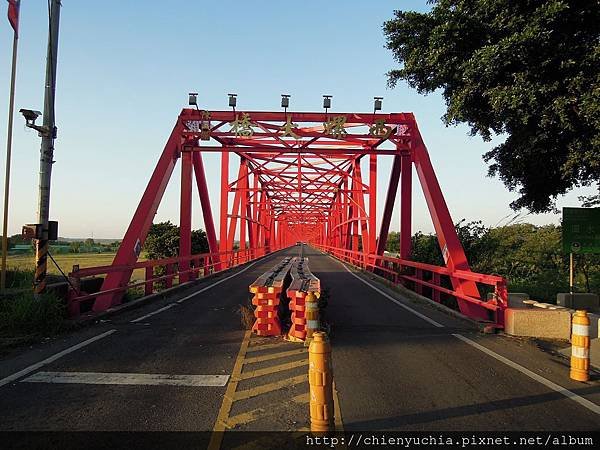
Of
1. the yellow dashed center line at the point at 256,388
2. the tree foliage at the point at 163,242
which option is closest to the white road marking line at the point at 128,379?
the yellow dashed center line at the point at 256,388

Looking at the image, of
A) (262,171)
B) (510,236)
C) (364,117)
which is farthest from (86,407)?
(262,171)

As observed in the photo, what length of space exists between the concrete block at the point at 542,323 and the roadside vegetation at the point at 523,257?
9.06 m

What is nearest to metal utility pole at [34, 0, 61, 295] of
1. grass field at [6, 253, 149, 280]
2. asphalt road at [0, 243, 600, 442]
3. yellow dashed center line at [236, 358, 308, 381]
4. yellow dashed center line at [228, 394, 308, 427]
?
asphalt road at [0, 243, 600, 442]

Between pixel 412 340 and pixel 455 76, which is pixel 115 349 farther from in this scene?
pixel 455 76

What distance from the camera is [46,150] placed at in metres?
9.15

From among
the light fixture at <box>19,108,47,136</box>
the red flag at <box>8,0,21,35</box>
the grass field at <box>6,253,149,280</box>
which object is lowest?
the grass field at <box>6,253,149,280</box>

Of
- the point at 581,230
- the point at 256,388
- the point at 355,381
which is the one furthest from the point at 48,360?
the point at 581,230

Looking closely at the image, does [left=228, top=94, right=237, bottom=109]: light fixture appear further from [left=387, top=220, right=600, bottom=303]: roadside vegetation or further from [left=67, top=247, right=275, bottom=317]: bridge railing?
[left=387, top=220, right=600, bottom=303]: roadside vegetation

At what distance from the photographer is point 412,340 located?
7.87m

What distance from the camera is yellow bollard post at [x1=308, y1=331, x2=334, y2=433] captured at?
3.84 metres

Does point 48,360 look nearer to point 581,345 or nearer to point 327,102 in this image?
point 581,345

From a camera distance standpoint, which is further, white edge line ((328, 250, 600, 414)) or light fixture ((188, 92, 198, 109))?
light fixture ((188, 92, 198, 109))

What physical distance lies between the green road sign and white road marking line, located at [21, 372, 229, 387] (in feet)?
29.6

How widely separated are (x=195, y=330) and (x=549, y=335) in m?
6.32
